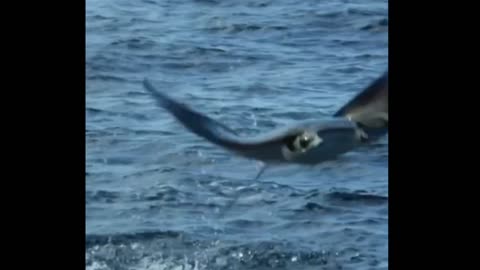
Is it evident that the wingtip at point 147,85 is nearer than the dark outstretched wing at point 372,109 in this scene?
No

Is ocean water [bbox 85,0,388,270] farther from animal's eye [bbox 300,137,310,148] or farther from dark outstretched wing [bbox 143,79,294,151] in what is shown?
animal's eye [bbox 300,137,310,148]

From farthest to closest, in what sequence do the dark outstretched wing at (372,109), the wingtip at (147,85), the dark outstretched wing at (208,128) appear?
the wingtip at (147,85)
the dark outstretched wing at (208,128)
the dark outstretched wing at (372,109)

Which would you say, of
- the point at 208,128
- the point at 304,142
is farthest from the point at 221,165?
the point at 304,142

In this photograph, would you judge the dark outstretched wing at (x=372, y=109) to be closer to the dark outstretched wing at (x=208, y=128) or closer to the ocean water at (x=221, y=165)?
the ocean water at (x=221, y=165)

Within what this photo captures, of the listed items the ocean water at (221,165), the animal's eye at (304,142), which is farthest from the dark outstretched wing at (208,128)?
the animal's eye at (304,142)

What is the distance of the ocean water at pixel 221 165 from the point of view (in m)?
4.79

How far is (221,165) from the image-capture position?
4820mm

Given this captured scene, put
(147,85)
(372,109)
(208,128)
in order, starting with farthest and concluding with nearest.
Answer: (147,85) → (208,128) → (372,109)

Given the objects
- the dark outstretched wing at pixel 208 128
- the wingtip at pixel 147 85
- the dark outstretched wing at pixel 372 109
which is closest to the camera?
the dark outstretched wing at pixel 372 109

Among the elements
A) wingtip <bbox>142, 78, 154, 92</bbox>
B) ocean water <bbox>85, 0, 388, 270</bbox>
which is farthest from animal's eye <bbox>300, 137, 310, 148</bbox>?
wingtip <bbox>142, 78, 154, 92</bbox>

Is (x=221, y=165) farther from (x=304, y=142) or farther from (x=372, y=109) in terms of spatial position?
(x=372, y=109)
